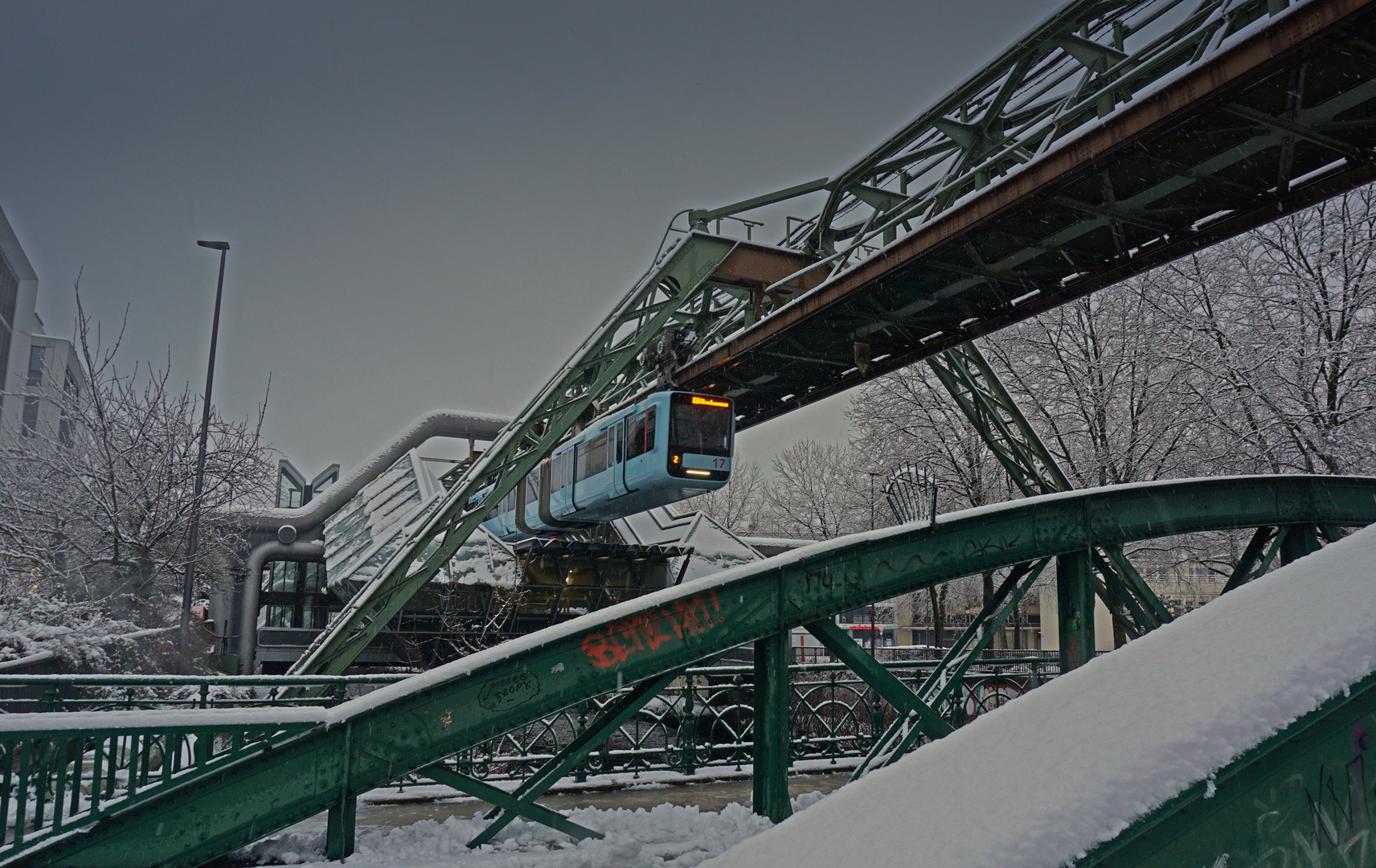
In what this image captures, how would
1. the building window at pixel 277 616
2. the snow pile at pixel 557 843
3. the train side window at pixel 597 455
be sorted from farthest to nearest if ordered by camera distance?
1. the building window at pixel 277 616
2. the train side window at pixel 597 455
3. the snow pile at pixel 557 843

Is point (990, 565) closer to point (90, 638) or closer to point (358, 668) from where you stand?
point (90, 638)

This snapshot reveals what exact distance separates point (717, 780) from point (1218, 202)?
9623 millimetres

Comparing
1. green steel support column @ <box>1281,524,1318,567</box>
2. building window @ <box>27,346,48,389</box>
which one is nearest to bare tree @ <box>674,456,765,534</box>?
green steel support column @ <box>1281,524,1318,567</box>

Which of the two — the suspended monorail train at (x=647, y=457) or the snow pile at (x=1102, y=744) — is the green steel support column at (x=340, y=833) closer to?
the snow pile at (x=1102, y=744)

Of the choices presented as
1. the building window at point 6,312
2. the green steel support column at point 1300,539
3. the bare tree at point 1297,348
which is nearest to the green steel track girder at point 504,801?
the green steel support column at point 1300,539

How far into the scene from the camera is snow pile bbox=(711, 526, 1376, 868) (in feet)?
6.32

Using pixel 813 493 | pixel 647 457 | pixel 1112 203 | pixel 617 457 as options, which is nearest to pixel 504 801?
pixel 1112 203

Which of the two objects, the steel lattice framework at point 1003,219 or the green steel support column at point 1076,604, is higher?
the steel lattice framework at point 1003,219

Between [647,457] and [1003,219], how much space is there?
974 centimetres

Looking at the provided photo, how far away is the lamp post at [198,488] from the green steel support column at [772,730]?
19.1 meters

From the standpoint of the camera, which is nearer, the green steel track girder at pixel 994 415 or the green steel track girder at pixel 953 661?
the green steel track girder at pixel 953 661

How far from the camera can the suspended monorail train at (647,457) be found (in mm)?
19266

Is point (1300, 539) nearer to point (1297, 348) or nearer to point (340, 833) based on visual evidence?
point (340, 833)

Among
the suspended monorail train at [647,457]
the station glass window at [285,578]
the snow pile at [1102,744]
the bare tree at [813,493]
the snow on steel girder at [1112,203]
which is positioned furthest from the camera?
the bare tree at [813,493]
